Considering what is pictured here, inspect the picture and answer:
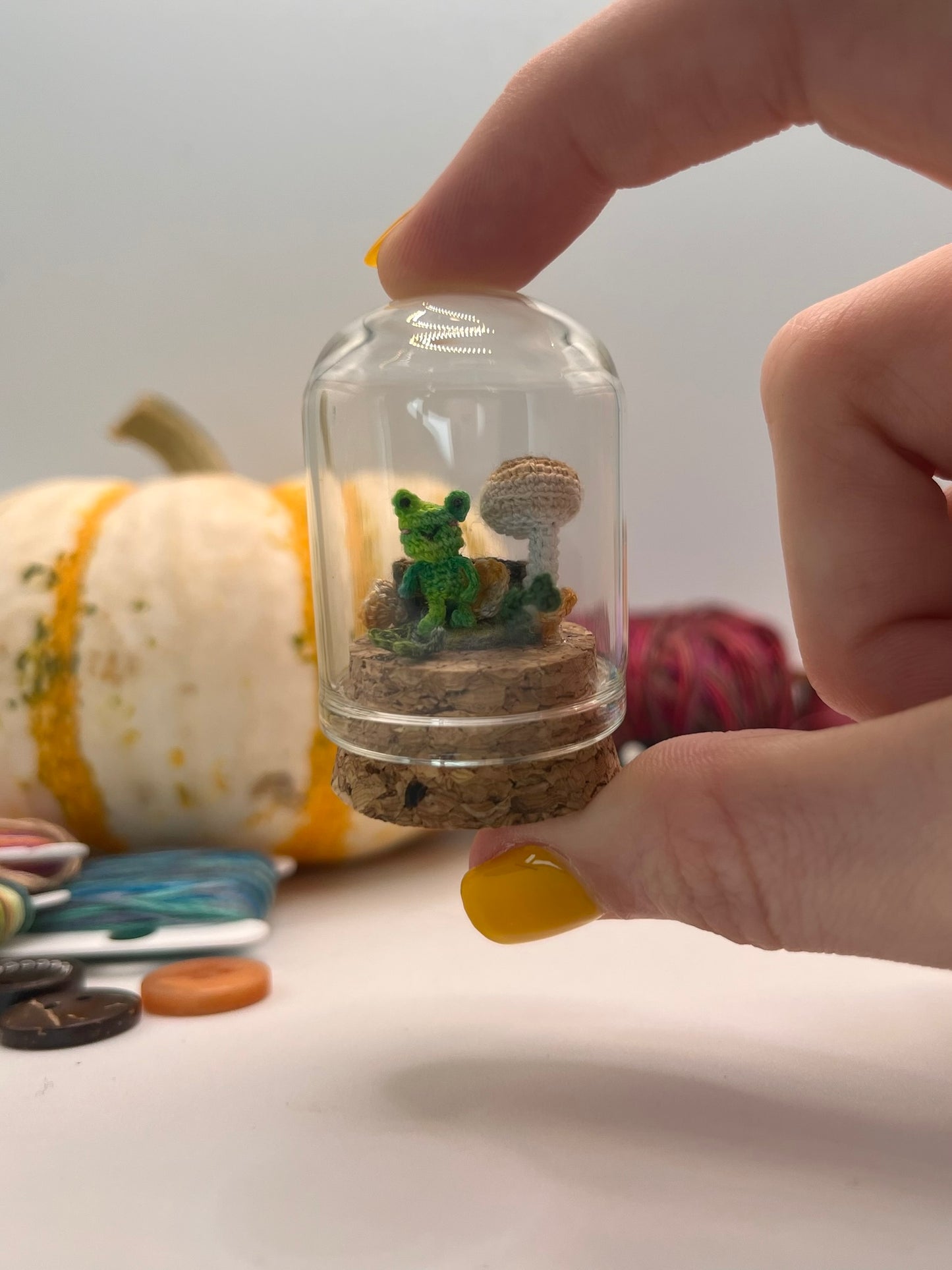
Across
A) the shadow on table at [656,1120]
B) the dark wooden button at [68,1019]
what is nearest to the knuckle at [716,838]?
the shadow on table at [656,1120]

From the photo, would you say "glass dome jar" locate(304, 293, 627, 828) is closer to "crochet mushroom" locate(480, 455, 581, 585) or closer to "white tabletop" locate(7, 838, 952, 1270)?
"crochet mushroom" locate(480, 455, 581, 585)


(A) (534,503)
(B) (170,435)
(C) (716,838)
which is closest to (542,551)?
(A) (534,503)

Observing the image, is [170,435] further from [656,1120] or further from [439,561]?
[656,1120]

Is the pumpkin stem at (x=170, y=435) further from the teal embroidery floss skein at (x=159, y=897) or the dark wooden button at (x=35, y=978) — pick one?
the dark wooden button at (x=35, y=978)

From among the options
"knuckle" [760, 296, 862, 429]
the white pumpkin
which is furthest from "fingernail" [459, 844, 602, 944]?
the white pumpkin

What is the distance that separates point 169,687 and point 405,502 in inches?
25.3

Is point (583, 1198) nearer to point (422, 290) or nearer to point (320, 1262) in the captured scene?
point (320, 1262)

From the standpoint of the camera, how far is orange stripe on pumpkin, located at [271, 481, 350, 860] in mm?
1396

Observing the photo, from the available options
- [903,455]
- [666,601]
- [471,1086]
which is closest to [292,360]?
[666,601]

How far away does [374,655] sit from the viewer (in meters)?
0.84

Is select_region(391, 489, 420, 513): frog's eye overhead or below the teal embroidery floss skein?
overhead

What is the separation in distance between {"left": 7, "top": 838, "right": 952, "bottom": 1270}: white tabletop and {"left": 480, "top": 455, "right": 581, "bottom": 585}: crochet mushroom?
0.41 m

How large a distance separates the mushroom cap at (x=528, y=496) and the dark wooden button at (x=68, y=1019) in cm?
56

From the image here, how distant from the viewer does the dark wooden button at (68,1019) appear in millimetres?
972
